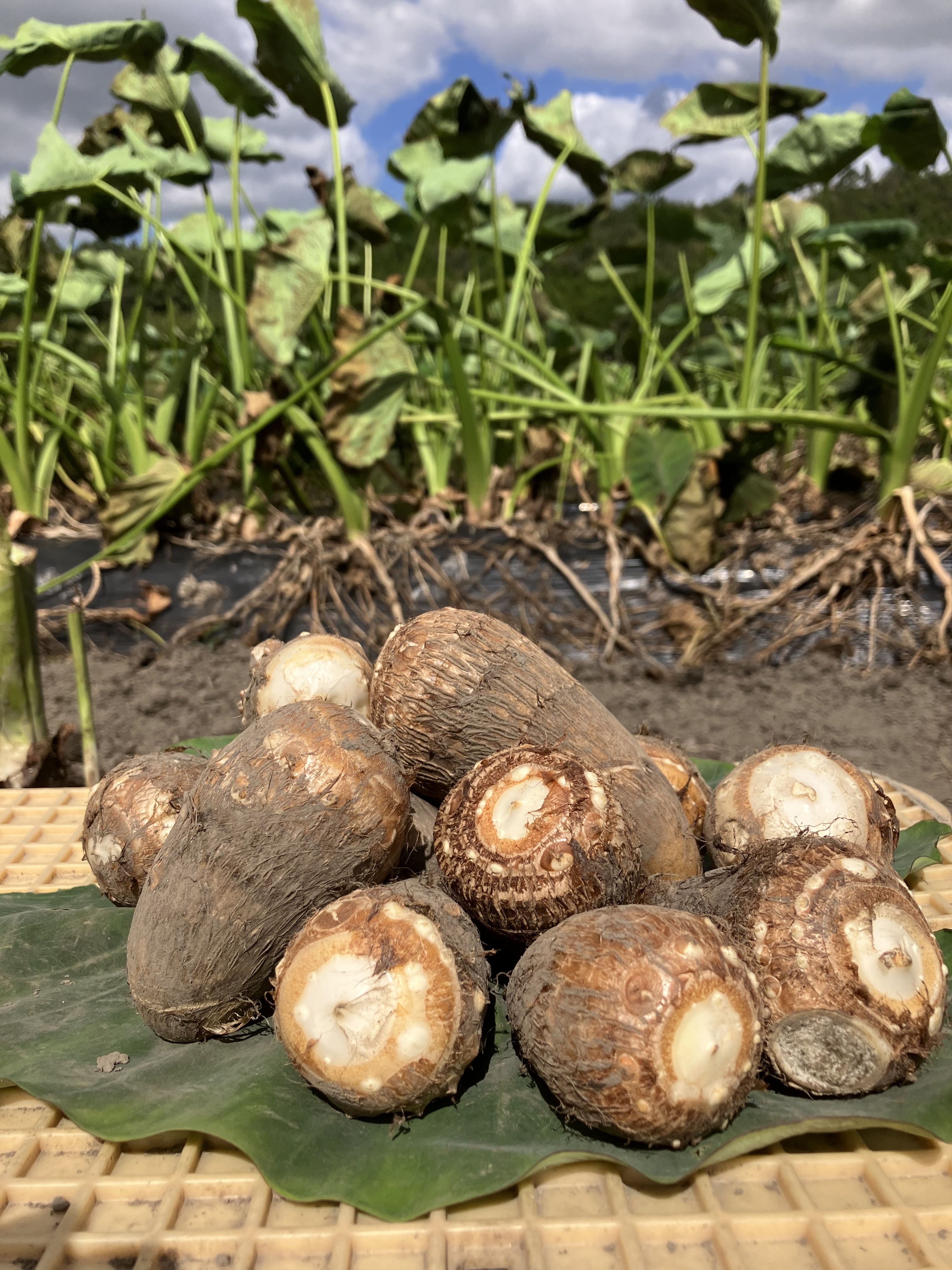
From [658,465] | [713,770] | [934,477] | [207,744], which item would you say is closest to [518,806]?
[713,770]

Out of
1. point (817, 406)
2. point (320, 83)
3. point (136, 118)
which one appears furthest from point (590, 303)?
point (136, 118)

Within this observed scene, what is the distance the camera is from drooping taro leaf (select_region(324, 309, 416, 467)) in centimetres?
364

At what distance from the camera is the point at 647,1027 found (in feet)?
2.89

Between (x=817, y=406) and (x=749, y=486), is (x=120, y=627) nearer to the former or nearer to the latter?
(x=749, y=486)

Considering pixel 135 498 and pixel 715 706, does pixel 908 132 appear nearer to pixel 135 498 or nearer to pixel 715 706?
pixel 715 706

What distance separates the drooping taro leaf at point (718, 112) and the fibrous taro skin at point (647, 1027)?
407 centimetres

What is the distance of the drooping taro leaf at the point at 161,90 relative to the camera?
407 cm

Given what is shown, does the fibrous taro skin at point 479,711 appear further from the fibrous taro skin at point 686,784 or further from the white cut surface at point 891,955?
the white cut surface at point 891,955

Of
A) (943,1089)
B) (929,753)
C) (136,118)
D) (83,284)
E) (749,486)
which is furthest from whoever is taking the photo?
(83,284)

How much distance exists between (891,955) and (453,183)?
4026mm

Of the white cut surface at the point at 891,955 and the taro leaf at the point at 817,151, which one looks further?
the taro leaf at the point at 817,151

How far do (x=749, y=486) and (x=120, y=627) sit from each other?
293 cm

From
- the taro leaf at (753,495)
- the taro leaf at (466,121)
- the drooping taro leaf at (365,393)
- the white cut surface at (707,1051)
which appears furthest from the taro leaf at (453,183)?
the white cut surface at (707,1051)

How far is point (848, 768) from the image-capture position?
132cm
